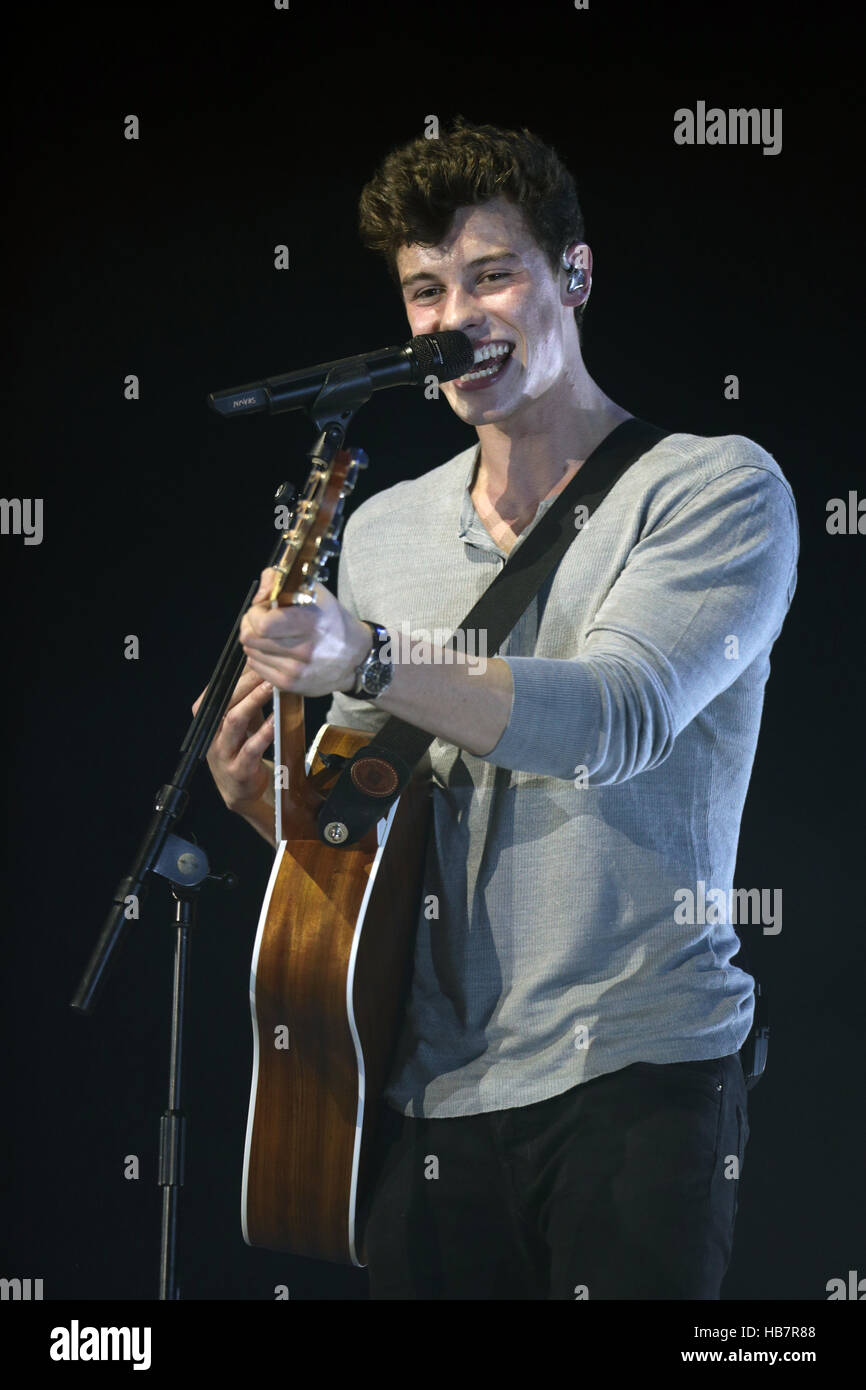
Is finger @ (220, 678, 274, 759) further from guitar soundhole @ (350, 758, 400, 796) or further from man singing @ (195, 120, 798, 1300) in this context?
guitar soundhole @ (350, 758, 400, 796)

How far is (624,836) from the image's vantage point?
1.91 meters

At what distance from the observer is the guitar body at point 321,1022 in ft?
6.27

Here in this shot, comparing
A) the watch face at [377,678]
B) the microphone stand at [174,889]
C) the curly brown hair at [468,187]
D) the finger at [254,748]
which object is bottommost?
the microphone stand at [174,889]

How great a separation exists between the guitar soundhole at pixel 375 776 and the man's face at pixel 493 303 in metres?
0.59

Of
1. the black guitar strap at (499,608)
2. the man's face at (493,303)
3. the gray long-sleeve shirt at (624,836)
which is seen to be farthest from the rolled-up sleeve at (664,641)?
the man's face at (493,303)

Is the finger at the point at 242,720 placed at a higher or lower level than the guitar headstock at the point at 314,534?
lower

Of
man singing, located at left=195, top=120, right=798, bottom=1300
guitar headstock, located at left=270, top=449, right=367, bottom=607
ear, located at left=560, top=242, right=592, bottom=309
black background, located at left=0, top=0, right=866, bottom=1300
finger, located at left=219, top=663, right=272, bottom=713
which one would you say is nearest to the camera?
guitar headstock, located at left=270, top=449, right=367, bottom=607

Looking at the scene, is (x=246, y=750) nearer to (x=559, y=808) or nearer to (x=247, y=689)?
(x=247, y=689)

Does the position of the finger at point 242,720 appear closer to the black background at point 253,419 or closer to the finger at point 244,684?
the finger at point 244,684

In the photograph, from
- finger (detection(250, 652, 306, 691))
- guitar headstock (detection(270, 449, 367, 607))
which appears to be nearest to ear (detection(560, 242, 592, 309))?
guitar headstock (detection(270, 449, 367, 607))

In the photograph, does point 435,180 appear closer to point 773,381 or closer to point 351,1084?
point 773,381

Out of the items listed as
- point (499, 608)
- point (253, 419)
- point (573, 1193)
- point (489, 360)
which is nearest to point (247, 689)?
point (499, 608)

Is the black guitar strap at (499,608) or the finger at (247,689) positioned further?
the finger at (247,689)

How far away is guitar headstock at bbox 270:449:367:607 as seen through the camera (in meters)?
1.37
